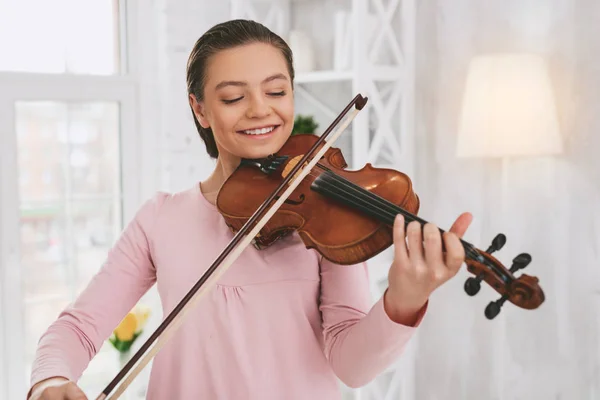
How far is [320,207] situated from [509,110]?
108cm

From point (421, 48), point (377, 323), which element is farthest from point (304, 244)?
point (421, 48)

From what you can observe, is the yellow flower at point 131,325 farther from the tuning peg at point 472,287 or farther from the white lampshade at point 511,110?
the tuning peg at point 472,287

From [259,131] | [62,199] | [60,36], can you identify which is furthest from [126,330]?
[259,131]

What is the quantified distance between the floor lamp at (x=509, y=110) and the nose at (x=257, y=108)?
107 centimetres

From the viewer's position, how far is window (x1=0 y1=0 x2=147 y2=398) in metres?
2.40

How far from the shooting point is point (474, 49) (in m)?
2.17

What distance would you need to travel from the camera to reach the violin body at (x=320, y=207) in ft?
3.12

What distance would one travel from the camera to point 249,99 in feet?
3.46

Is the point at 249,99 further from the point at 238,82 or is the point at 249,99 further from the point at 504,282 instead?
the point at 504,282

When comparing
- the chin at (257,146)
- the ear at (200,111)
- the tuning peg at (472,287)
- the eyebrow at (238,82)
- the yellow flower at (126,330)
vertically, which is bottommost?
the yellow flower at (126,330)

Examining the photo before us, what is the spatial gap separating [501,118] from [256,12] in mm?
1151

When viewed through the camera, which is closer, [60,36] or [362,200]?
[362,200]

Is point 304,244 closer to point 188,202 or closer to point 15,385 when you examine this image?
point 188,202

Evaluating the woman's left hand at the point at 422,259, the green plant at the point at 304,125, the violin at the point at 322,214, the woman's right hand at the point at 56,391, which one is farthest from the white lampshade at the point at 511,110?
the woman's right hand at the point at 56,391
